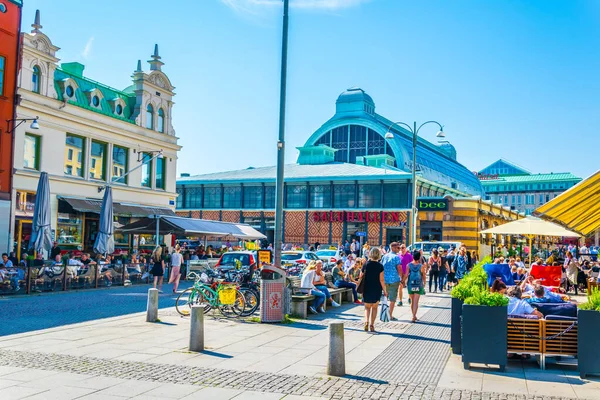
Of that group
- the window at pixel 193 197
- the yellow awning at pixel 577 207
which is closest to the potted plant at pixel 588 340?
the yellow awning at pixel 577 207

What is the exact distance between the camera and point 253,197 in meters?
55.1

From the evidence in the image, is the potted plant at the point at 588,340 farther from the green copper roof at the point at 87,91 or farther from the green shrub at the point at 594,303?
the green copper roof at the point at 87,91

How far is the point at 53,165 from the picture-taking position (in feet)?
98.5

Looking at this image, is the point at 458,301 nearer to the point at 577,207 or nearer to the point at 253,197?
the point at 577,207

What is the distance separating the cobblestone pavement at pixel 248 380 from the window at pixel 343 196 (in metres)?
42.7

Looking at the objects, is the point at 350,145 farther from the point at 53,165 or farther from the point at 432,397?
the point at 432,397

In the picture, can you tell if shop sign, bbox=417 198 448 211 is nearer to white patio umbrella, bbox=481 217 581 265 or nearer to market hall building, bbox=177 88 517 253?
market hall building, bbox=177 88 517 253

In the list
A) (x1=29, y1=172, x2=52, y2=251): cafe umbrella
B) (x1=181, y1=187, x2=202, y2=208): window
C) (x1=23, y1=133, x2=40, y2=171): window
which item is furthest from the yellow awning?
(x1=181, y1=187, x2=202, y2=208): window

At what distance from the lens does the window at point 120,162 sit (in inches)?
A: 1355

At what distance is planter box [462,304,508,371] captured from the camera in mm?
9141

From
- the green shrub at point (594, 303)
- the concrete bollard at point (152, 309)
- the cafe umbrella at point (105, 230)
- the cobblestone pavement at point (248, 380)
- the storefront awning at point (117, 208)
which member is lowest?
the cobblestone pavement at point (248, 380)

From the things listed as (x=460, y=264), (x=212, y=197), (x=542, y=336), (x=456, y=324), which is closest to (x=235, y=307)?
(x=456, y=324)

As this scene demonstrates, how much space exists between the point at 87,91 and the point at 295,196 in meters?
24.2

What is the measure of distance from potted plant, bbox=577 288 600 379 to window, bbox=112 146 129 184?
2874cm
